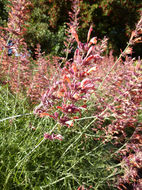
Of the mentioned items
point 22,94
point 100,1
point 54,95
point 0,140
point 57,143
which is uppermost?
point 100,1

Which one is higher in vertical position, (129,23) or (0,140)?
(129,23)

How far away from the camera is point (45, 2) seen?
27.9 feet

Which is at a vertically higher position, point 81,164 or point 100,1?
point 100,1

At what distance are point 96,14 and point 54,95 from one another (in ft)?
31.4

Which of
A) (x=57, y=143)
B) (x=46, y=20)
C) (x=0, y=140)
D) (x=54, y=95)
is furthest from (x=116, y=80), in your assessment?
(x=46, y=20)

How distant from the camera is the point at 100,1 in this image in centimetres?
886

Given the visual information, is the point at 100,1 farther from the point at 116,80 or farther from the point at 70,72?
the point at 70,72

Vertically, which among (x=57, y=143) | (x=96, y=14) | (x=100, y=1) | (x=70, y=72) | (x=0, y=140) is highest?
(x=100, y=1)

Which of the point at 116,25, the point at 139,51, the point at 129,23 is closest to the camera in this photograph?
the point at 129,23

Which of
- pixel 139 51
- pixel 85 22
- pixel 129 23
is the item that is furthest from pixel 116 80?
pixel 139 51

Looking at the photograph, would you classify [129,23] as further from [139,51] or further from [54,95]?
[54,95]

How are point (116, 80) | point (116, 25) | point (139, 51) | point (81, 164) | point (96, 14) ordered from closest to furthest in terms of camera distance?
1. point (116, 80)
2. point (81, 164)
3. point (96, 14)
4. point (116, 25)
5. point (139, 51)

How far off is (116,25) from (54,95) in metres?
12.2

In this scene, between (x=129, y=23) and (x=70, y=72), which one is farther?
(x=129, y=23)
